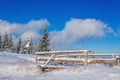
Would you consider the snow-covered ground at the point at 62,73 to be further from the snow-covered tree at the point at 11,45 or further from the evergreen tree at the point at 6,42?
the snow-covered tree at the point at 11,45

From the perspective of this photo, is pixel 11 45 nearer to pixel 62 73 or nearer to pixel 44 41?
pixel 44 41

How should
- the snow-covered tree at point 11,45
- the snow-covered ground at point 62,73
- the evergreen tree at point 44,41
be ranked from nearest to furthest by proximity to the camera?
the snow-covered ground at point 62,73
the evergreen tree at point 44,41
the snow-covered tree at point 11,45

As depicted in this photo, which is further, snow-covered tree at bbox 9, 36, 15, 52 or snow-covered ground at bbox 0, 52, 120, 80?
snow-covered tree at bbox 9, 36, 15, 52

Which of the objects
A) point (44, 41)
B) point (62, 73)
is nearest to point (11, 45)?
point (44, 41)

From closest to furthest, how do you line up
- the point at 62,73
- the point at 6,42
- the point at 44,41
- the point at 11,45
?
the point at 62,73
the point at 44,41
the point at 6,42
the point at 11,45

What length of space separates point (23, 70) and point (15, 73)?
0.82 meters

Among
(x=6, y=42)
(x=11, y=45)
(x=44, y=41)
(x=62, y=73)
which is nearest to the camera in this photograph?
(x=62, y=73)

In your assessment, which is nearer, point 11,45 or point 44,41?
point 44,41

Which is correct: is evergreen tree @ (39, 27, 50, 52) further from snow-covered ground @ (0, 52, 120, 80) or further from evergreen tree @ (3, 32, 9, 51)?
snow-covered ground @ (0, 52, 120, 80)

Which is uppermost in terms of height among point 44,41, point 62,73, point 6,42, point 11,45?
point 6,42

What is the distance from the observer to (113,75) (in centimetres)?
1542

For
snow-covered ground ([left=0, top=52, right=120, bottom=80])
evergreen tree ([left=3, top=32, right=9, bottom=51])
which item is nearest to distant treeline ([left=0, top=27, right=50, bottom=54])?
evergreen tree ([left=3, top=32, right=9, bottom=51])

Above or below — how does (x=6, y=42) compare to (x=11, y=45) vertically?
above

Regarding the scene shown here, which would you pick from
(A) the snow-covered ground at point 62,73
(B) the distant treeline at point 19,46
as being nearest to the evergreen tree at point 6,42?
(B) the distant treeline at point 19,46
